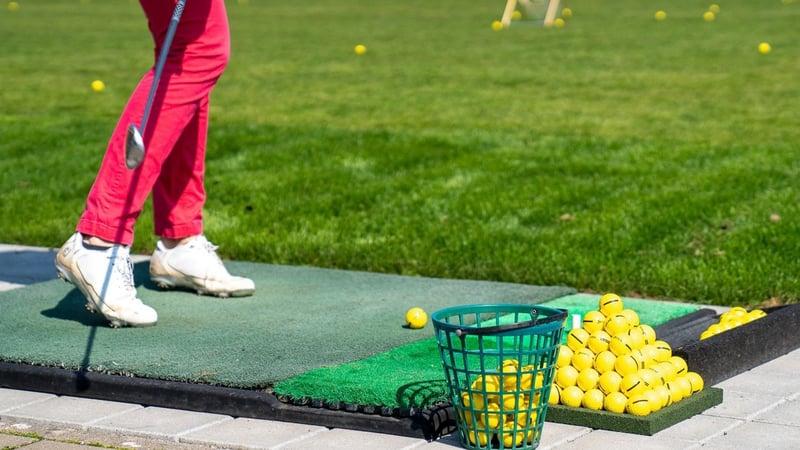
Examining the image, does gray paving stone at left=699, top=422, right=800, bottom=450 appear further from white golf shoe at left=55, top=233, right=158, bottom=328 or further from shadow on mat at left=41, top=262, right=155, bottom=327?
shadow on mat at left=41, top=262, right=155, bottom=327

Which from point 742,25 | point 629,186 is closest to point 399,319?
point 629,186

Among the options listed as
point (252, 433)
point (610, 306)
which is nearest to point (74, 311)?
point (252, 433)

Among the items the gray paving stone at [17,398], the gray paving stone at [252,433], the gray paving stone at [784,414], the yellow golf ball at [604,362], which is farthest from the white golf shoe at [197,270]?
the gray paving stone at [784,414]

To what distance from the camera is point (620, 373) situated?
414 cm

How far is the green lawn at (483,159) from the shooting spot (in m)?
6.92

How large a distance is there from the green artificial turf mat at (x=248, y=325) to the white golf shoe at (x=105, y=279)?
7cm

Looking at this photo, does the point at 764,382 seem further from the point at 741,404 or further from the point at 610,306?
the point at 610,306

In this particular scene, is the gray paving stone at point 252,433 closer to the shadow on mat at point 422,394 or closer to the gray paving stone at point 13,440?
the shadow on mat at point 422,394

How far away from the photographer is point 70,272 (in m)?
5.23

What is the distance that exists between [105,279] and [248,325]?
0.62 m

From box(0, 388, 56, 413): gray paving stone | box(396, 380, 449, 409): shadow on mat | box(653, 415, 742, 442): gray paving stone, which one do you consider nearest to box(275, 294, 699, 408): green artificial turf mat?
box(396, 380, 449, 409): shadow on mat

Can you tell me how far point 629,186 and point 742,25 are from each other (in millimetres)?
15066

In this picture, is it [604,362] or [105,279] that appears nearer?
[604,362]

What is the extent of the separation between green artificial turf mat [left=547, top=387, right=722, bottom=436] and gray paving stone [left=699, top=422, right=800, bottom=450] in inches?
6.6
